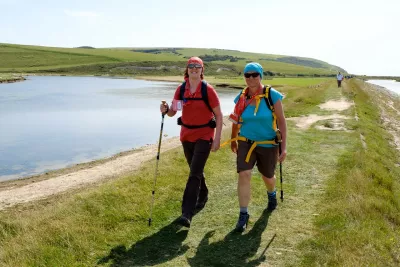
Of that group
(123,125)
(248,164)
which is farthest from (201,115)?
(123,125)

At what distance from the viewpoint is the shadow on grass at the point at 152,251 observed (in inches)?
233

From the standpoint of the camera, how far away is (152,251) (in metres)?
6.22

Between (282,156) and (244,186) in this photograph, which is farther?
(282,156)

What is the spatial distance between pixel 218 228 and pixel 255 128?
1.93 meters

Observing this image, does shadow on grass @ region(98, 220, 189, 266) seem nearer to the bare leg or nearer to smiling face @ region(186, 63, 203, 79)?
the bare leg

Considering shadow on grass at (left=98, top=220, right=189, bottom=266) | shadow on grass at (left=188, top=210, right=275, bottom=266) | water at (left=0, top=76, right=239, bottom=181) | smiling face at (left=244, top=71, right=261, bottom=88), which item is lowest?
water at (left=0, top=76, right=239, bottom=181)

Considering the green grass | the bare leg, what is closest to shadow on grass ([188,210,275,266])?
the green grass

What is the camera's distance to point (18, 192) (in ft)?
44.9

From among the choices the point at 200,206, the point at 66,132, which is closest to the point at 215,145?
the point at 200,206

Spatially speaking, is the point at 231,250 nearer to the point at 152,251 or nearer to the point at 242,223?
the point at 242,223

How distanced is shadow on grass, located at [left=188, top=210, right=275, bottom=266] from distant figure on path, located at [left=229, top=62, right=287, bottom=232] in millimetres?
261

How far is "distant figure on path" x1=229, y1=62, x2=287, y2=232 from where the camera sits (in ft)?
21.3

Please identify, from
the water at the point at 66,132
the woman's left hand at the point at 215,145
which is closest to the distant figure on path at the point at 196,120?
the woman's left hand at the point at 215,145

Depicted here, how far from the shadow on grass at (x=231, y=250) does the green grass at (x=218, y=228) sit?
0.05 ft
